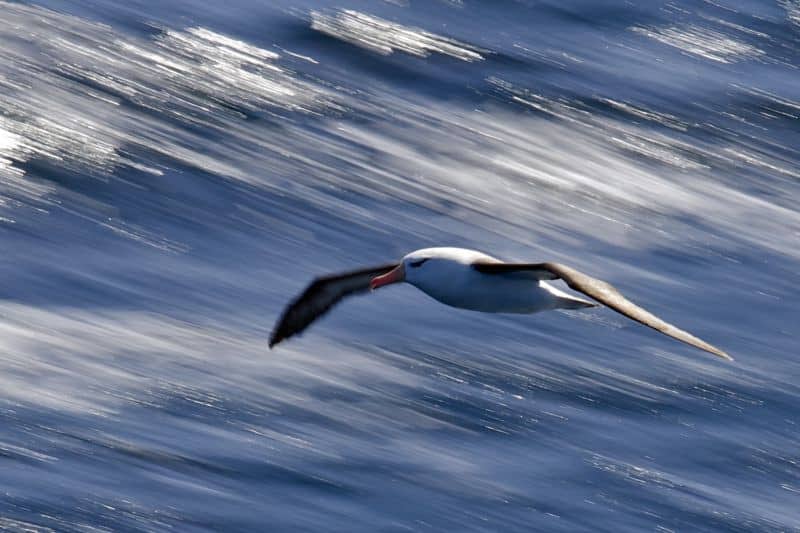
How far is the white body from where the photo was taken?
11.3m

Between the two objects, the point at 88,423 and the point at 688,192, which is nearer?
the point at 88,423

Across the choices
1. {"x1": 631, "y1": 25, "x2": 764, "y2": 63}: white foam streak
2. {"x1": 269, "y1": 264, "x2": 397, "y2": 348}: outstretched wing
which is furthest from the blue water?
{"x1": 269, "y1": 264, "x2": 397, "y2": 348}: outstretched wing

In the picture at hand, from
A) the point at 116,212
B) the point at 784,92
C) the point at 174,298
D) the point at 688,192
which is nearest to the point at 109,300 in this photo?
the point at 174,298

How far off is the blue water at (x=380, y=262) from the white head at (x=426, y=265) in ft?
10.1

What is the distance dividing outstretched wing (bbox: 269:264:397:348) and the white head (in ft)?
4.44

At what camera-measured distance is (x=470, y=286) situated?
11328 millimetres

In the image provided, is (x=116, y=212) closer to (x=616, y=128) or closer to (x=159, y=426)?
(x=159, y=426)

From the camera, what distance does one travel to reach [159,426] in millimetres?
14812

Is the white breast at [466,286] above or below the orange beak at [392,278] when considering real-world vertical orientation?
above

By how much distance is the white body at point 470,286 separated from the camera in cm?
1131

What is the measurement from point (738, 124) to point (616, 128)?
2463 millimetres

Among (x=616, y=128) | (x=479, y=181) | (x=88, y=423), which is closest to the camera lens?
(x=88, y=423)

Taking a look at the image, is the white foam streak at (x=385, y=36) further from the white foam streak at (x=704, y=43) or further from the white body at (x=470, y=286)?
the white body at (x=470, y=286)

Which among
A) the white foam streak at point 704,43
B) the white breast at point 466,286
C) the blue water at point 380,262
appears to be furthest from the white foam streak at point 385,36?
the white breast at point 466,286
